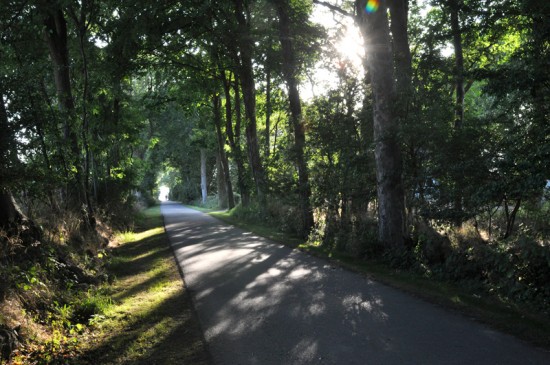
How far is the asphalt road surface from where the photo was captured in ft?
15.1

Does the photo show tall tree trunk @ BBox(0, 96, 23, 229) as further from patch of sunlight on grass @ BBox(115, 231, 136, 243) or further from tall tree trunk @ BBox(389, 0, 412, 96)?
tall tree trunk @ BBox(389, 0, 412, 96)

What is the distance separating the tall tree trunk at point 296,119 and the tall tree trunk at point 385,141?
4.45 m

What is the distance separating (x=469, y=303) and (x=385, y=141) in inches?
182

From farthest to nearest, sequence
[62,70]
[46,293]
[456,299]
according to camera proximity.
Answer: [62,70] < [46,293] < [456,299]

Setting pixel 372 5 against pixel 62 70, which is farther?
pixel 62 70

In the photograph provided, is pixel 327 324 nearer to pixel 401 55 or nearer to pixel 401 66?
pixel 401 66

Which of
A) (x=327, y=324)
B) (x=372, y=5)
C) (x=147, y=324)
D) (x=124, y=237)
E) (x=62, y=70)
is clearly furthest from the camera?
(x=124, y=237)

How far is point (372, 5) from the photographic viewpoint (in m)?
10.2

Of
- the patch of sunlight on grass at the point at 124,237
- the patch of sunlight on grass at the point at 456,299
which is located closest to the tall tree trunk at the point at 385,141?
the patch of sunlight on grass at the point at 456,299

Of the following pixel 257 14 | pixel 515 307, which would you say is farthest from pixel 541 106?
pixel 257 14

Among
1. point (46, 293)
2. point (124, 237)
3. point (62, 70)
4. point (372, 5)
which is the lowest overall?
point (124, 237)

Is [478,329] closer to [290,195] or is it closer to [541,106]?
[541,106]

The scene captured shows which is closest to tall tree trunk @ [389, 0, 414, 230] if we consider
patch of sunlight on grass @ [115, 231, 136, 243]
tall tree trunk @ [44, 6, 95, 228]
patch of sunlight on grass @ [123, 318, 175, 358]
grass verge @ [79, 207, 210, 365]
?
grass verge @ [79, 207, 210, 365]

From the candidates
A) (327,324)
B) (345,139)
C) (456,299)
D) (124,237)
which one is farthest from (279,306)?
(124,237)
